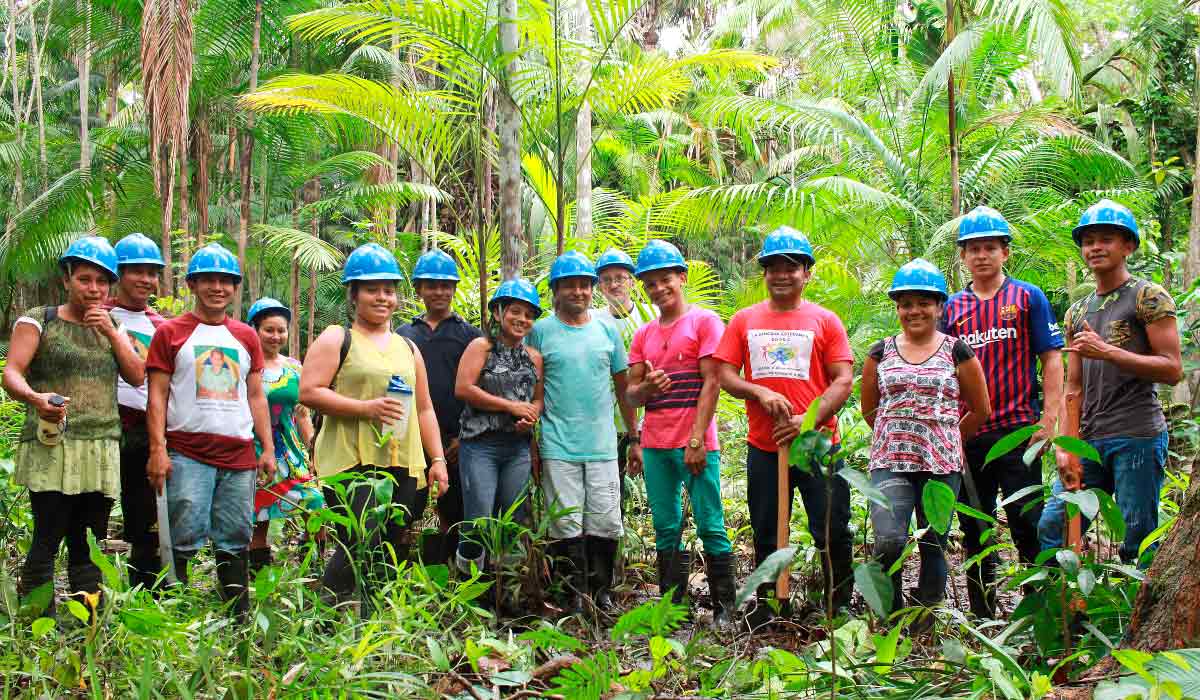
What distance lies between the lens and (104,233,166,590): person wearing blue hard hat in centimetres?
443

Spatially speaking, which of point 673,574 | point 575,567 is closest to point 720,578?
point 673,574

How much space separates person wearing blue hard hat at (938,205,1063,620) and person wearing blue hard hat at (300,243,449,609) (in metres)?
2.40

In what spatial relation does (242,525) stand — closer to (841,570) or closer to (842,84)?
(841,570)

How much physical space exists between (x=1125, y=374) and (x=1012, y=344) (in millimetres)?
466

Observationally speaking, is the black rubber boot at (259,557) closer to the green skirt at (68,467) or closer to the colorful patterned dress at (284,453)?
the colorful patterned dress at (284,453)

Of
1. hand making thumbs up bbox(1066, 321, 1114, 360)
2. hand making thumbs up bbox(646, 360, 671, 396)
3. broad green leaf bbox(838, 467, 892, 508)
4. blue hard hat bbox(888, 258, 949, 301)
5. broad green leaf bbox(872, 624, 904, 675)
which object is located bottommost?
broad green leaf bbox(872, 624, 904, 675)

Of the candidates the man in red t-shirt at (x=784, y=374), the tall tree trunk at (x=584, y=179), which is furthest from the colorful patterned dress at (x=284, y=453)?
the tall tree trunk at (x=584, y=179)

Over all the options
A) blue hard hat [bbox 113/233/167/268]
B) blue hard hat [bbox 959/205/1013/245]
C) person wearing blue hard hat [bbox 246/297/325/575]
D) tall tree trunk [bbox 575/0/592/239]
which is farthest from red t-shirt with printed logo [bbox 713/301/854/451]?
tall tree trunk [bbox 575/0/592/239]

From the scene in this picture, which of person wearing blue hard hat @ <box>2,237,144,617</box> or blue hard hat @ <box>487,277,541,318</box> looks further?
blue hard hat @ <box>487,277,541,318</box>

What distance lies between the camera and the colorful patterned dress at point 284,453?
491cm

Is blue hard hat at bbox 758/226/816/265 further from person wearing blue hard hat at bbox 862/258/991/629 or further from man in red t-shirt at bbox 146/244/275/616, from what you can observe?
man in red t-shirt at bbox 146/244/275/616

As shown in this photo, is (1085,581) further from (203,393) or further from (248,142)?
A: (248,142)

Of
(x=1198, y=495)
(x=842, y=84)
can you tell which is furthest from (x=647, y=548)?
(x=842, y=84)

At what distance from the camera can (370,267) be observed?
14.7 feet
